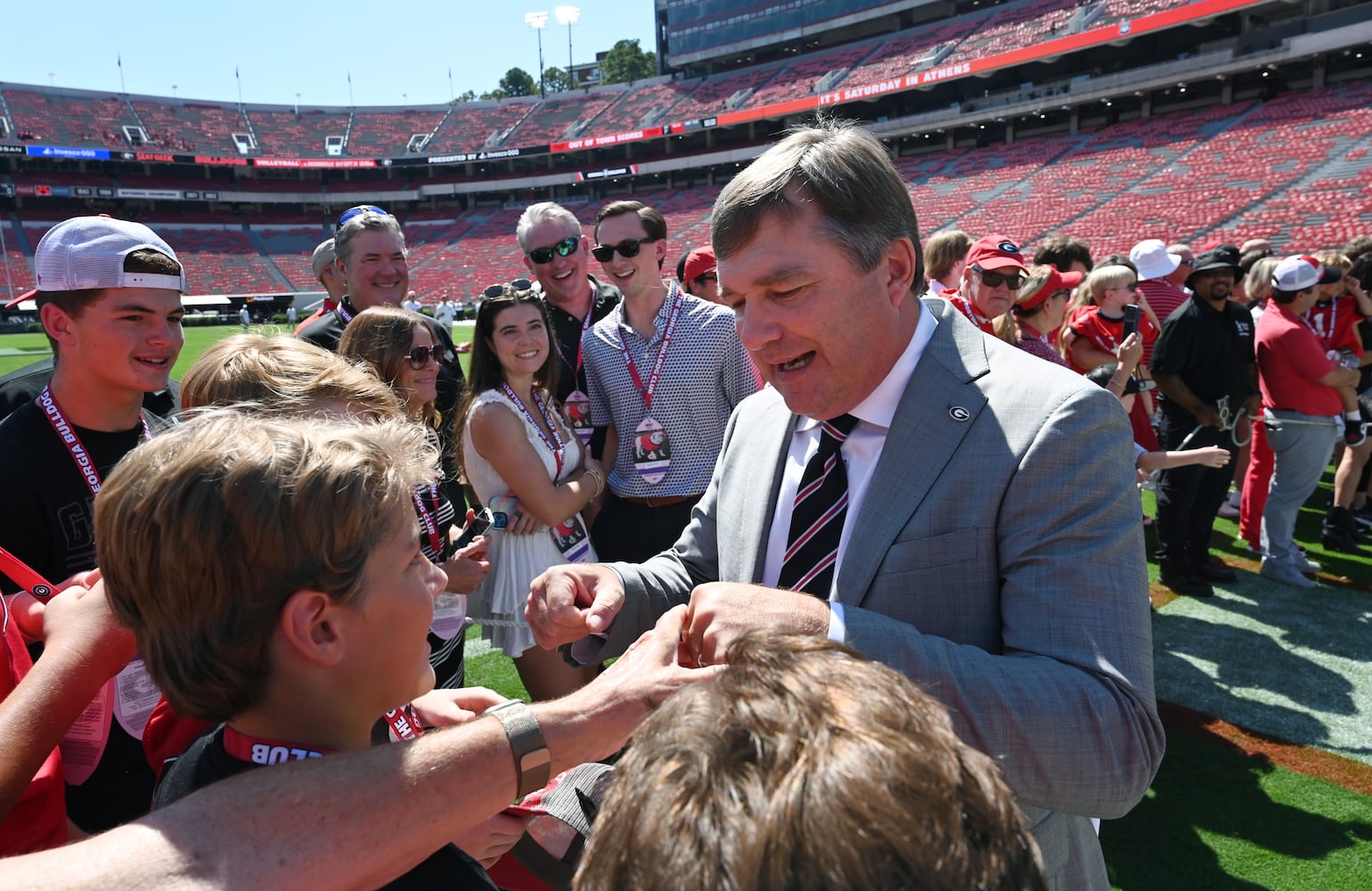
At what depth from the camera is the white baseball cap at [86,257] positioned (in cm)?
233

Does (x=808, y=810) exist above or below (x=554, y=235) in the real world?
below

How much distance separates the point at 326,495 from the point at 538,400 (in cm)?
272

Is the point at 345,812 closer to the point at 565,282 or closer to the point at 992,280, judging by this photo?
the point at 565,282

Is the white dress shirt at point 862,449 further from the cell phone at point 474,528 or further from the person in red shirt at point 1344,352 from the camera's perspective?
the person in red shirt at point 1344,352

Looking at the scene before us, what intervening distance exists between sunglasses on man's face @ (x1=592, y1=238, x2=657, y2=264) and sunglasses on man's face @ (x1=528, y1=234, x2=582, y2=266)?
0.41 metres

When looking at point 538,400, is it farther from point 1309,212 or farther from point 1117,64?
point 1117,64

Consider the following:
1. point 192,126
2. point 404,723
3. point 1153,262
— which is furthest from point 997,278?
point 192,126

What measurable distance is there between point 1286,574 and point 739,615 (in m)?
6.34

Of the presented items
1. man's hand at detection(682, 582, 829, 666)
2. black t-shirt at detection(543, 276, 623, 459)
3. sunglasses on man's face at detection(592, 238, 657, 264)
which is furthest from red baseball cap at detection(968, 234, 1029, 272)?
man's hand at detection(682, 582, 829, 666)

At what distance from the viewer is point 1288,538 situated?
19.0 feet

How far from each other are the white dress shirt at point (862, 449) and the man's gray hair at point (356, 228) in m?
3.40

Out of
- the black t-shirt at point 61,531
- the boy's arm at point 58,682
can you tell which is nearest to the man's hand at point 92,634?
the boy's arm at point 58,682

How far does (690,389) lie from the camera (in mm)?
3758

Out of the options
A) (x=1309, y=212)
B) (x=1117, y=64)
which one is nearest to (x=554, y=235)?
(x=1309, y=212)
